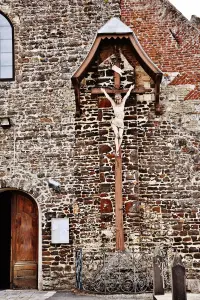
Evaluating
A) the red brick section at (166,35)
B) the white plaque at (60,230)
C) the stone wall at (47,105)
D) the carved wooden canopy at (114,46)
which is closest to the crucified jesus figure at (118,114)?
the carved wooden canopy at (114,46)

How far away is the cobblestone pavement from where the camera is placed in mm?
10055

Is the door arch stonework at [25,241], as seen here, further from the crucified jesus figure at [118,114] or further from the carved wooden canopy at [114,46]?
the carved wooden canopy at [114,46]

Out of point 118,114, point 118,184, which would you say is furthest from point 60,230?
point 118,114

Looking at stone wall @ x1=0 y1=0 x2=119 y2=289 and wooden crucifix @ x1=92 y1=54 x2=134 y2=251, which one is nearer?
wooden crucifix @ x1=92 y1=54 x2=134 y2=251

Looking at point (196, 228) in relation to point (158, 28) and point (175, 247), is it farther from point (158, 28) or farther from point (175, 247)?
point (158, 28)

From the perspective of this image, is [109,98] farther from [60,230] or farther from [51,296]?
[51,296]

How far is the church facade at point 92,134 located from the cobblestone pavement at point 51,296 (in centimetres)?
68

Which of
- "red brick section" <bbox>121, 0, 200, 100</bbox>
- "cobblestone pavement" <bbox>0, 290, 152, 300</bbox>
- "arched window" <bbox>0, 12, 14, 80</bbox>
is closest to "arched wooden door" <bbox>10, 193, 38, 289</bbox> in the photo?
"cobblestone pavement" <bbox>0, 290, 152, 300</bbox>

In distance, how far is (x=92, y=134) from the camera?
1267 centimetres

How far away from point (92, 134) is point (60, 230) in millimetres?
2591

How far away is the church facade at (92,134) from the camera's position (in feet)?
39.9

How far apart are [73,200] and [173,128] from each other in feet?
10.5

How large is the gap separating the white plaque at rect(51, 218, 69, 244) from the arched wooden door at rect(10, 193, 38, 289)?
63 centimetres

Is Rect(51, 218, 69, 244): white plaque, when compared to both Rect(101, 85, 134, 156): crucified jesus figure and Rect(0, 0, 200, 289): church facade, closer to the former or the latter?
Rect(0, 0, 200, 289): church facade
